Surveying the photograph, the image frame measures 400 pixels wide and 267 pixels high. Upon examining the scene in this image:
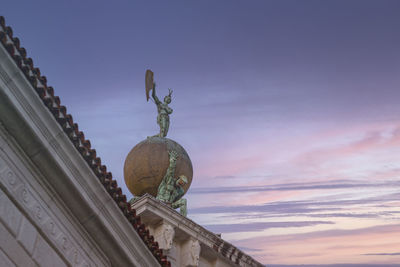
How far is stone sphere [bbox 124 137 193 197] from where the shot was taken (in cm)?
2147

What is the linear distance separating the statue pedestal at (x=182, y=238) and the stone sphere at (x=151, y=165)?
331 cm

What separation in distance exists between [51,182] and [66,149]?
697 millimetres

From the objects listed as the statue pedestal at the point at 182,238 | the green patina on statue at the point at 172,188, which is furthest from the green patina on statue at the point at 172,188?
the statue pedestal at the point at 182,238

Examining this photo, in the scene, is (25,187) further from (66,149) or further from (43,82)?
(43,82)

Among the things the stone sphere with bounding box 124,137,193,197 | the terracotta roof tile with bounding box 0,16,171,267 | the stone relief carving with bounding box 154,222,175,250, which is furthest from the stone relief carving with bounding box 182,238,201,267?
the terracotta roof tile with bounding box 0,16,171,267

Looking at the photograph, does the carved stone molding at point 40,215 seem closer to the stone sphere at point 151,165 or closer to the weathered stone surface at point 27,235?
the weathered stone surface at point 27,235

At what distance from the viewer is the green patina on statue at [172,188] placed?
67.9 ft

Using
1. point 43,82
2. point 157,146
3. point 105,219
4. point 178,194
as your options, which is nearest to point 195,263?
point 178,194

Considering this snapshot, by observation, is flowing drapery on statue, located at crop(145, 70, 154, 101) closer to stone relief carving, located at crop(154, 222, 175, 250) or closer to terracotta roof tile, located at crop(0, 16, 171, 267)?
stone relief carving, located at crop(154, 222, 175, 250)

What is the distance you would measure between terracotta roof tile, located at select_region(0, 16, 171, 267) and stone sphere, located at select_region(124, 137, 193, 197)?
8219 mm

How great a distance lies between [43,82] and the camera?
10266 millimetres

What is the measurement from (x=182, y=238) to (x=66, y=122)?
9060 millimetres

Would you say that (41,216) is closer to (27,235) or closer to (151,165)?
(27,235)

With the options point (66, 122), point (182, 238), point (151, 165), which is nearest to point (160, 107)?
point (151, 165)
